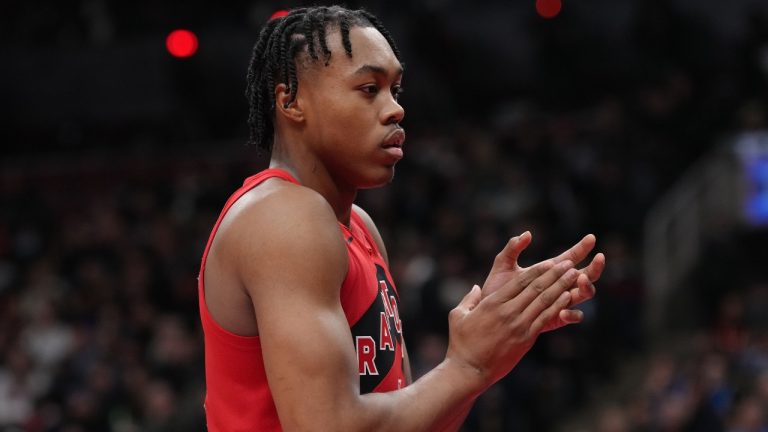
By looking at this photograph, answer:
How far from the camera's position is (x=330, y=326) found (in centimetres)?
271

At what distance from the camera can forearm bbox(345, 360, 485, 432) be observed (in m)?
2.72

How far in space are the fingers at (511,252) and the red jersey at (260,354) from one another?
34 cm

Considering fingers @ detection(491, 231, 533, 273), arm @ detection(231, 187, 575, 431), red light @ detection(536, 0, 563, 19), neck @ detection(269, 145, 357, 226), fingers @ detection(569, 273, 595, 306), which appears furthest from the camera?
red light @ detection(536, 0, 563, 19)

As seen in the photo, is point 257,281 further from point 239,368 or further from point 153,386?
point 153,386

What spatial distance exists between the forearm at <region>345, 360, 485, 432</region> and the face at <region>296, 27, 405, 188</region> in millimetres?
543

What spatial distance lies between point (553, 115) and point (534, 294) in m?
11.1

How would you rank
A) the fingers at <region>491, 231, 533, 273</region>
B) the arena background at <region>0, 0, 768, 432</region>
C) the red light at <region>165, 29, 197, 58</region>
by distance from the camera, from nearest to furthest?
the fingers at <region>491, 231, 533, 273</region> < the arena background at <region>0, 0, 768, 432</region> < the red light at <region>165, 29, 197, 58</region>

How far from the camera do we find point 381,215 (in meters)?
12.0

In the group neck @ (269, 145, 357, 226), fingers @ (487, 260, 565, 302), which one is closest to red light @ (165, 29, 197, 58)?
neck @ (269, 145, 357, 226)

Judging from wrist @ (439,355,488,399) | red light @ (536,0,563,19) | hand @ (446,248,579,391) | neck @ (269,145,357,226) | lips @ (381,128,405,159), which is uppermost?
red light @ (536,0,563,19)

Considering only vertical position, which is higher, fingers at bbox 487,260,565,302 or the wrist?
fingers at bbox 487,260,565,302

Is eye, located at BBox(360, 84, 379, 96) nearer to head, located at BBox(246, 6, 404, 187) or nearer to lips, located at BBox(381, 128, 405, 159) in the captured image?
head, located at BBox(246, 6, 404, 187)

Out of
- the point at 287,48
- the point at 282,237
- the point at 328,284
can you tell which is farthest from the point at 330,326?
the point at 287,48

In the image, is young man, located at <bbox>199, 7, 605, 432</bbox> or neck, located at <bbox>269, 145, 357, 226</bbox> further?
neck, located at <bbox>269, 145, 357, 226</bbox>
